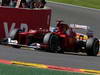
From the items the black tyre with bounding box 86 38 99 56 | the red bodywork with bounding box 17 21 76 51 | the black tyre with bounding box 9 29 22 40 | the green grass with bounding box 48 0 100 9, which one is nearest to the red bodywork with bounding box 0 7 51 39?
the black tyre with bounding box 9 29 22 40

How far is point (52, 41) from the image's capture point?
12312mm

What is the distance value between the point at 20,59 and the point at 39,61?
42 centimetres

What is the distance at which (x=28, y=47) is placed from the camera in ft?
41.5

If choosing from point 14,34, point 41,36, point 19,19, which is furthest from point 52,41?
point 19,19

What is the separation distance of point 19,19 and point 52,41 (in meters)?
2.13

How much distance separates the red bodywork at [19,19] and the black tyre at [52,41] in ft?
5.88

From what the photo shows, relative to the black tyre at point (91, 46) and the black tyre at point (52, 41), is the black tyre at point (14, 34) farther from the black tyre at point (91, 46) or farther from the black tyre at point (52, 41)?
the black tyre at point (91, 46)

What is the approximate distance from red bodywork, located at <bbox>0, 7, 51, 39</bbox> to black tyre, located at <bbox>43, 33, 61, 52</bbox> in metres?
1.79

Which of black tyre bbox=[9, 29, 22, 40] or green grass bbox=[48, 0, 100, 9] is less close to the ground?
black tyre bbox=[9, 29, 22, 40]

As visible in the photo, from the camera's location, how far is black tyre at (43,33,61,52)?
1220 centimetres

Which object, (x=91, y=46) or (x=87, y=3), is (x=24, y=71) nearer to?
(x=91, y=46)

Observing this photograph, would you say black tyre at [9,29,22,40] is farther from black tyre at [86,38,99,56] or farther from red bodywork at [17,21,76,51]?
black tyre at [86,38,99,56]

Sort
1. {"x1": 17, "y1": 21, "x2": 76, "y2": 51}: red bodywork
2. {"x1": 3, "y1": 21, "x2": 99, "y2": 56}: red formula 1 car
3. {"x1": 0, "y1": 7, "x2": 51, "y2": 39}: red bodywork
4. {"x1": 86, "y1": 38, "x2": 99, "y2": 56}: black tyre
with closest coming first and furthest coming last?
1. {"x1": 3, "y1": 21, "x2": 99, "y2": 56}: red formula 1 car
2. {"x1": 17, "y1": 21, "x2": 76, "y2": 51}: red bodywork
3. {"x1": 86, "y1": 38, "x2": 99, "y2": 56}: black tyre
4. {"x1": 0, "y1": 7, "x2": 51, "y2": 39}: red bodywork

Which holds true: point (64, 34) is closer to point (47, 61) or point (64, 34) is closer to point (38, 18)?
point (38, 18)
